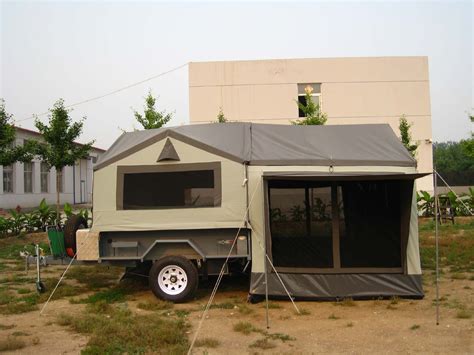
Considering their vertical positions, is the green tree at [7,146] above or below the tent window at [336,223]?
above

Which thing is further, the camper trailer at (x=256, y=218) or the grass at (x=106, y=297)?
the grass at (x=106, y=297)

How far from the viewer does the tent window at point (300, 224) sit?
7.58 m

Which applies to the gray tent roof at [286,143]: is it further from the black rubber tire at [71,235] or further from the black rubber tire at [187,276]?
the black rubber tire at [187,276]

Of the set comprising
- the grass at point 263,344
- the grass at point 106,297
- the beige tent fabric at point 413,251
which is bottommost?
the grass at point 263,344

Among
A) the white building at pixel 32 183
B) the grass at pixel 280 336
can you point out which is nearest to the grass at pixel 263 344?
the grass at pixel 280 336

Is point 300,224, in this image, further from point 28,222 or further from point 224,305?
point 28,222

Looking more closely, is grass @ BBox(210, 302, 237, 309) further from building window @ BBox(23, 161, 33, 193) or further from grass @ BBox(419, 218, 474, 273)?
building window @ BBox(23, 161, 33, 193)

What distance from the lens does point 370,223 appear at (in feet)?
25.4

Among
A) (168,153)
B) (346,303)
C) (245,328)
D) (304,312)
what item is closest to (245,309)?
(304,312)

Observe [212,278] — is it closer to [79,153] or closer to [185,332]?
[185,332]

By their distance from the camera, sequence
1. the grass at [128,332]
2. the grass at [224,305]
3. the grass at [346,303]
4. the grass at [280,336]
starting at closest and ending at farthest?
the grass at [128,332]
the grass at [280,336]
the grass at [346,303]
the grass at [224,305]

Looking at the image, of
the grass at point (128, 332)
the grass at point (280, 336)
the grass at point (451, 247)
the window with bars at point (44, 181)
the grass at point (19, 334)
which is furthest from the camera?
the window with bars at point (44, 181)

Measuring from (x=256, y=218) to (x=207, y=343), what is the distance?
2.44m

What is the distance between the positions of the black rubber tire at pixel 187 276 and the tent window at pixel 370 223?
2261 millimetres
